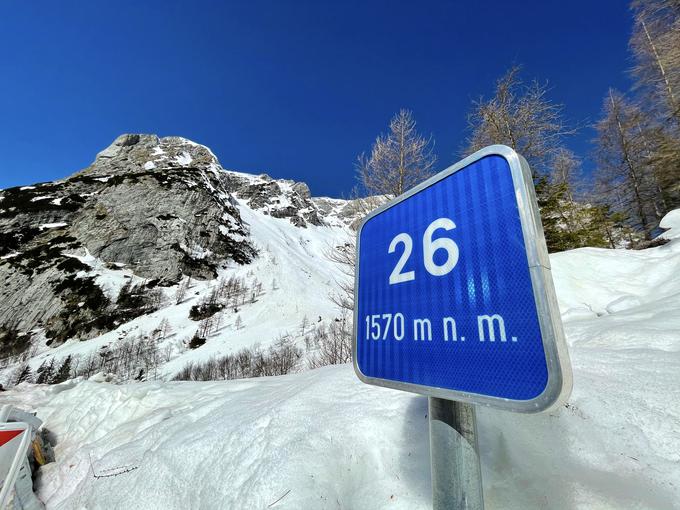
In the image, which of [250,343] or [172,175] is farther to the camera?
[172,175]

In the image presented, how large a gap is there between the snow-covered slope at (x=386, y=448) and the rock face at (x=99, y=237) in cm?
4988

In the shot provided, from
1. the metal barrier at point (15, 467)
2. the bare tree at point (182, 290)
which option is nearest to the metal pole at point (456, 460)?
the metal barrier at point (15, 467)

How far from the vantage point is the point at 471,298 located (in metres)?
0.87

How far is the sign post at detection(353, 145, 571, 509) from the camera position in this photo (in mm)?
720

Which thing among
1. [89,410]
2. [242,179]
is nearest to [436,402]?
[89,410]

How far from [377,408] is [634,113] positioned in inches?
822

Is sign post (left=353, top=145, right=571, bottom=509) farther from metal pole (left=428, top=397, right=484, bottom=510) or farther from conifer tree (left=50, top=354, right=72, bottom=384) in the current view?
conifer tree (left=50, top=354, right=72, bottom=384)

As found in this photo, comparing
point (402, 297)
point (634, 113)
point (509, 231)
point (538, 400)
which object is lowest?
point (538, 400)

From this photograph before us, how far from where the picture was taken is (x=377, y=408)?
96.2 inches

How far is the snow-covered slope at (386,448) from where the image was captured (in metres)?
1.55

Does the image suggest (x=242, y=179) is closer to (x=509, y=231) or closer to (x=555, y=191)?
(x=555, y=191)

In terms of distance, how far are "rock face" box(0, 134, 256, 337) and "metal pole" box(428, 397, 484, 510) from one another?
5365 cm

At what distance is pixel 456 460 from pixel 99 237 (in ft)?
227

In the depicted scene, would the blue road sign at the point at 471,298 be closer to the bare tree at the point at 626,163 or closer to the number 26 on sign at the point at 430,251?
the number 26 on sign at the point at 430,251
